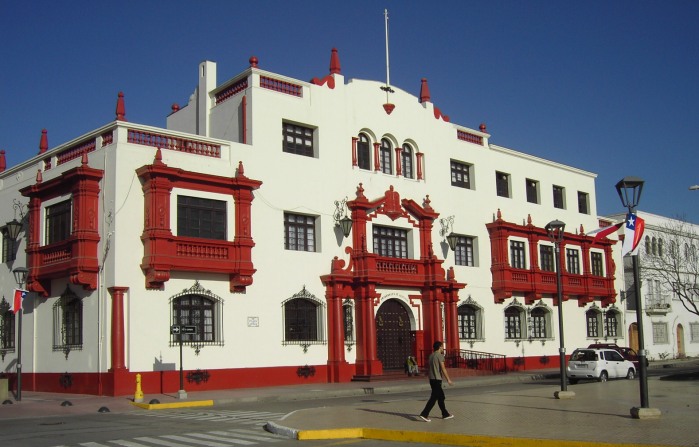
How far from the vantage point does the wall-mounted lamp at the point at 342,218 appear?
3170cm

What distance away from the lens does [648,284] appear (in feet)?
168

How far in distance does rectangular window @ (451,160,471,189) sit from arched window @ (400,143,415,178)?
304cm

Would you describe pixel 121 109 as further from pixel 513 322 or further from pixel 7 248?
pixel 513 322

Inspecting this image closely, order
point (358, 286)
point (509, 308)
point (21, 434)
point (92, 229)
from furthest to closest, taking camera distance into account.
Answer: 1. point (509, 308)
2. point (358, 286)
3. point (92, 229)
4. point (21, 434)

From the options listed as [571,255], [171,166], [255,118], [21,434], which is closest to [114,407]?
[21,434]

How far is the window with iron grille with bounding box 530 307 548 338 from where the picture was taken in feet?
136

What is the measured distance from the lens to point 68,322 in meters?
27.7

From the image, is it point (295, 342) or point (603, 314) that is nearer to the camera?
point (295, 342)

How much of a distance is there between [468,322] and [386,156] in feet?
29.6

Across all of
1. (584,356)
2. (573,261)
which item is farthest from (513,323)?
(584,356)

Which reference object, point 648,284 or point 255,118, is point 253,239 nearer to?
point 255,118

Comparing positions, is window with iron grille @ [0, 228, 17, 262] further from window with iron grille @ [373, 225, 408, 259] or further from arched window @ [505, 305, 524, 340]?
arched window @ [505, 305, 524, 340]

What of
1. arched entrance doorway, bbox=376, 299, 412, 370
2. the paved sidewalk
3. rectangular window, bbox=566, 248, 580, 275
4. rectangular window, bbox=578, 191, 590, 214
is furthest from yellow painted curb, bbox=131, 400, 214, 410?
rectangular window, bbox=578, 191, 590, 214

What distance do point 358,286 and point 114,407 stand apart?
1242 centimetres
